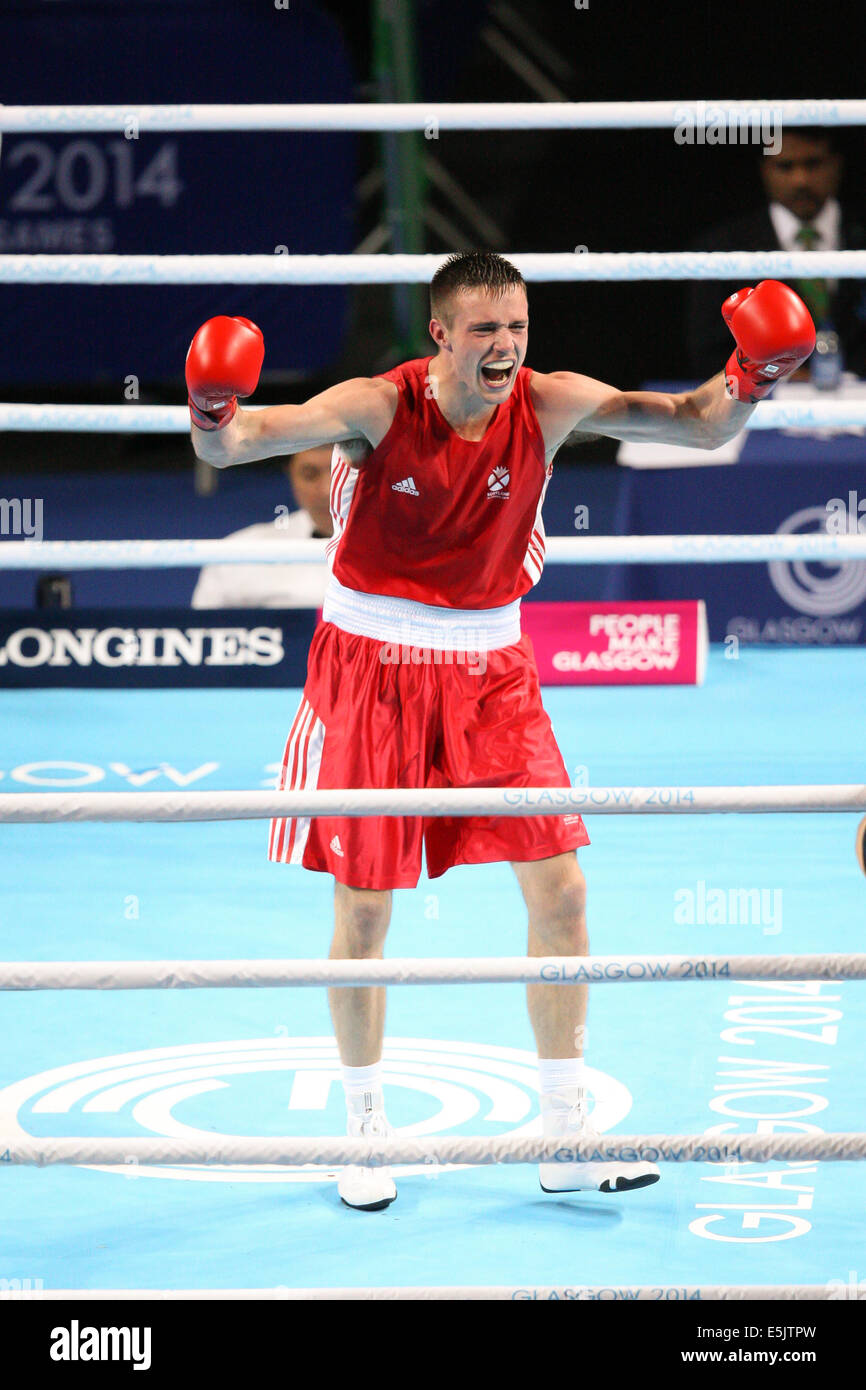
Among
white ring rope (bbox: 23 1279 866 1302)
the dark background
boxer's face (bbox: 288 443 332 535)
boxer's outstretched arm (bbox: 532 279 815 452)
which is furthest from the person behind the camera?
the dark background

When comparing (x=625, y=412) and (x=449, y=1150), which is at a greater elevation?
(x=625, y=412)

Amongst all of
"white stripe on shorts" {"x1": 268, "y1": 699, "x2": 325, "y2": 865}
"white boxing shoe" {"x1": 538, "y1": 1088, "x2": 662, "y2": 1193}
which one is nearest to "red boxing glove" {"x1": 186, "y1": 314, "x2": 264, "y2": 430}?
"white stripe on shorts" {"x1": 268, "y1": 699, "x2": 325, "y2": 865}

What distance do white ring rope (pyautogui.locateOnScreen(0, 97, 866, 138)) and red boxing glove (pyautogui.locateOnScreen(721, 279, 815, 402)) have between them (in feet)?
2.40

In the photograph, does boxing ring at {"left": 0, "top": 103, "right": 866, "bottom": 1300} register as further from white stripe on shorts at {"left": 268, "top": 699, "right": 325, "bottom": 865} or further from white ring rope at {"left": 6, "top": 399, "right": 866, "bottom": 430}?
white stripe on shorts at {"left": 268, "top": 699, "right": 325, "bottom": 865}

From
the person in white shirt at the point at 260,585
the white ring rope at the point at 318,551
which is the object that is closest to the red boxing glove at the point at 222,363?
the white ring rope at the point at 318,551

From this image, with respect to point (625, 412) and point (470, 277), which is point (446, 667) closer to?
point (625, 412)

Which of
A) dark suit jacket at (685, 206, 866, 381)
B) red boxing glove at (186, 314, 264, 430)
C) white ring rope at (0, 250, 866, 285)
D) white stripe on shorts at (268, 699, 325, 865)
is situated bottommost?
white stripe on shorts at (268, 699, 325, 865)

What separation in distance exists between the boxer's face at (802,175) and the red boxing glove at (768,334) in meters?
5.08

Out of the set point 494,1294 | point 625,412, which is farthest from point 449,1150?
point 625,412

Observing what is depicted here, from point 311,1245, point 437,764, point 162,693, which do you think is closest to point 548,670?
point 162,693

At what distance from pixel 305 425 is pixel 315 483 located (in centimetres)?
384

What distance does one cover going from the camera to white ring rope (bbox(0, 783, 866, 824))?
7.98 ft

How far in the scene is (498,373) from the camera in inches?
119

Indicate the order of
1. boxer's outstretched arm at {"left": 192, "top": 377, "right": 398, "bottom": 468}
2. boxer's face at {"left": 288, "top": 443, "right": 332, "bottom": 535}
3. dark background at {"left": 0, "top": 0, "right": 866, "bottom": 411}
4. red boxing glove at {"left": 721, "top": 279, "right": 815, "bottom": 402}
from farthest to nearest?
1. dark background at {"left": 0, "top": 0, "right": 866, "bottom": 411}
2. boxer's face at {"left": 288, "top": 443, "right": 332, "bottom": 535}
3. red boxing glove at {"left": 721, "top": 279, "right": 815, "bottom": 402}
4. boxer's outstretched arm at {"left": 192, "top": 377, "right": 398, "bottom": 468}
